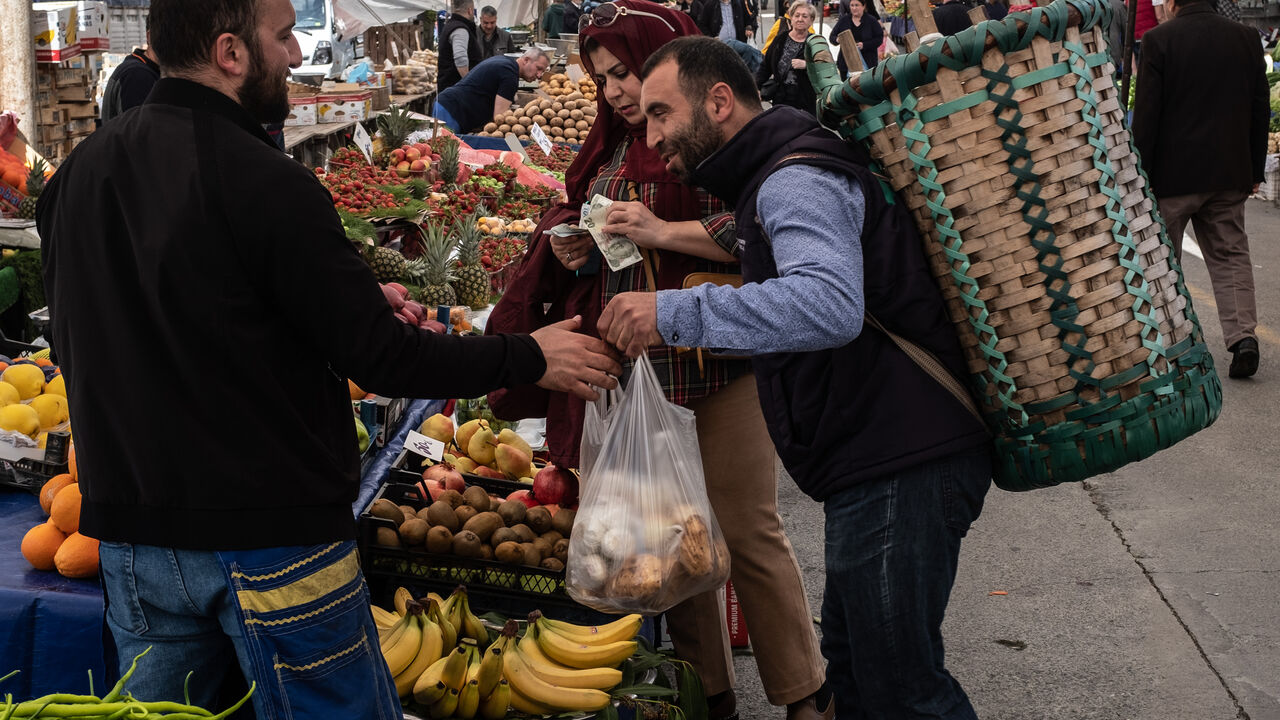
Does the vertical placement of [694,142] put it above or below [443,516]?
above

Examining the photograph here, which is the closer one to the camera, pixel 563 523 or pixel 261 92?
pixel 261 92

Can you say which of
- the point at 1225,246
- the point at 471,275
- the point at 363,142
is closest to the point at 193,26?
the point at 471,275

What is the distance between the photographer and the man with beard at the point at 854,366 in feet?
7.66

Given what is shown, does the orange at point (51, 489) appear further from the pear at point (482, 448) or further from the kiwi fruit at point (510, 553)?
the pear at point (482, 448)

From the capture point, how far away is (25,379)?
3.69 meters

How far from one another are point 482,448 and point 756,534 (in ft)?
4.90

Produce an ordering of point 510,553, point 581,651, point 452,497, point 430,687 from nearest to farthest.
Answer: point 430,687 < point 581,651 < point 510,553 < point 452,497

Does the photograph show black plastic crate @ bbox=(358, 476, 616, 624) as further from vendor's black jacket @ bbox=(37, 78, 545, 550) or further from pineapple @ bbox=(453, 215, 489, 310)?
pineapple @ bbox=(453, 215, 489, 310)

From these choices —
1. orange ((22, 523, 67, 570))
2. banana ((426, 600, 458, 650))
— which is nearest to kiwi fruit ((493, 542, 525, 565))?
banana ((426, 600, 458, 650))

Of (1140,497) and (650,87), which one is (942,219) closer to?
(650,87)

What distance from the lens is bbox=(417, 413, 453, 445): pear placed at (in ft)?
15.1

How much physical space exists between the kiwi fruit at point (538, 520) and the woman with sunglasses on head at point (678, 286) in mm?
183

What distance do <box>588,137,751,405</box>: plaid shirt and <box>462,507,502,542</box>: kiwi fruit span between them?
58cm

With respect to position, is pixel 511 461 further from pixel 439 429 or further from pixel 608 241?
pixel 608 241
